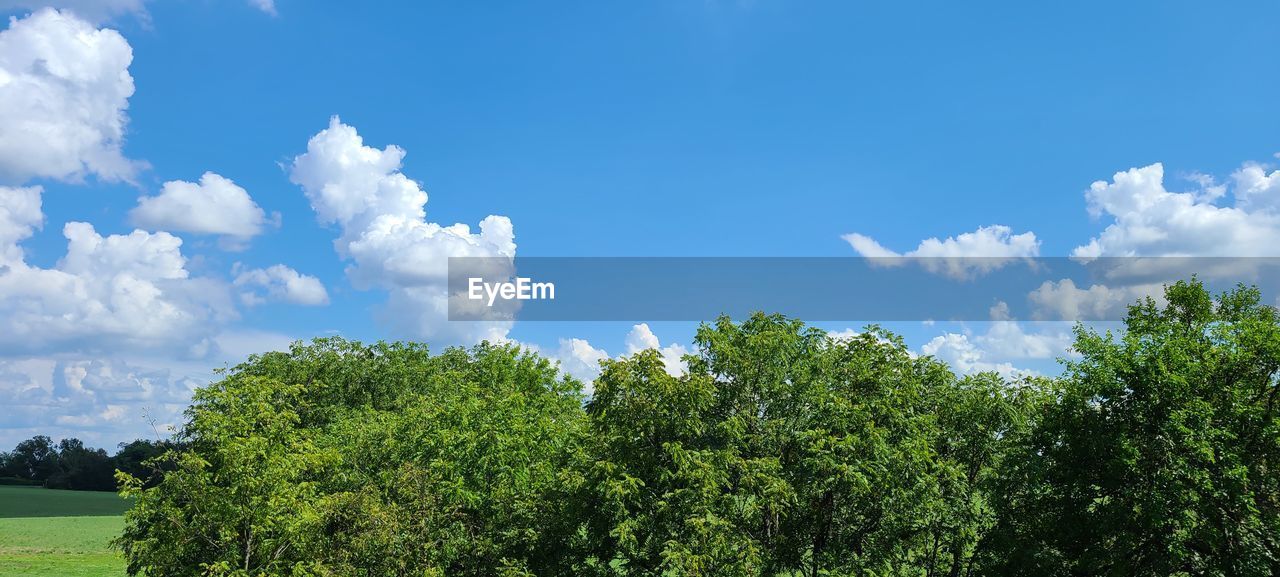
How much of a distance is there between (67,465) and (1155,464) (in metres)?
212

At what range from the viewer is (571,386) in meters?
58.1

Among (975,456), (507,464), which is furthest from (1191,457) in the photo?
(507,464)

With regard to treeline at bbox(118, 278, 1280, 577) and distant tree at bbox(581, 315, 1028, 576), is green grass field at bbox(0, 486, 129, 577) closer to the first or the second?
treeline at bbox(118, 278, 1280, 577)

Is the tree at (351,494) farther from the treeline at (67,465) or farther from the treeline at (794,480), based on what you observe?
the treeline at (67,465)

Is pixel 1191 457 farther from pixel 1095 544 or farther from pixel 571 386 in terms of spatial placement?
pixel 571 386

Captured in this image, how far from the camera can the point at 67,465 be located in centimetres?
17300

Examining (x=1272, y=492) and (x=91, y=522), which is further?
(x=91, y=522)

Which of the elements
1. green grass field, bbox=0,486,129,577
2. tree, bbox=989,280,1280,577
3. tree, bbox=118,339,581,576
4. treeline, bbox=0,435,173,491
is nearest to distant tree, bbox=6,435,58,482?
treeline, bbox=0,435,173,491

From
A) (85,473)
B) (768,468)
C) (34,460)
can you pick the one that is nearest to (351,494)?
(768,468)

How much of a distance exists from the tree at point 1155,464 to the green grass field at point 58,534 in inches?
1383

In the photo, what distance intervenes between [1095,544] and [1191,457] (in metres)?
4.13

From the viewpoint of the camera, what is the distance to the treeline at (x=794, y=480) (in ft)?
68.1

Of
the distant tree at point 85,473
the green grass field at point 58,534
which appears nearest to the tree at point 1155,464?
the green grass field at point 58,534

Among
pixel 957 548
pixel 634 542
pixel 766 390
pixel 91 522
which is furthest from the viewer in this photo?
pixel 91 522
